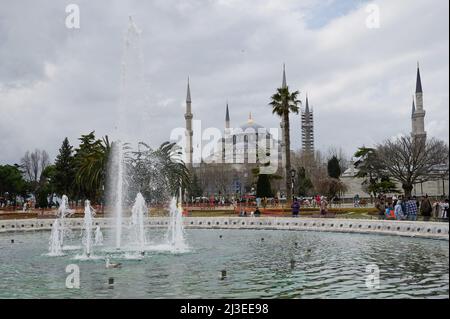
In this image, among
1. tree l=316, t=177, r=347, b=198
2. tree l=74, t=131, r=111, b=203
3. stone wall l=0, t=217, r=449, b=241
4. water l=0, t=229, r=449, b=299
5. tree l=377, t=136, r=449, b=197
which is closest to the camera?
water l=0, t=229, r=449, b=299

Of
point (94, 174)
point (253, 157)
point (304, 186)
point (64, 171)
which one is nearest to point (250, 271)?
point (94, 174)

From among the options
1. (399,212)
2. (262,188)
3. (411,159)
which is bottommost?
(399,212)

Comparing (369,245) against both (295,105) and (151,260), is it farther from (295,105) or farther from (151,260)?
(295,105)

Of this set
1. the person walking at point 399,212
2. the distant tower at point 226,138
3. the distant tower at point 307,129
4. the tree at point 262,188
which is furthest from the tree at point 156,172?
the distant tower at point 307,129

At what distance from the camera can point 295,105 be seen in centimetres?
3341

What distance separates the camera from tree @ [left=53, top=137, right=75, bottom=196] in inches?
1695

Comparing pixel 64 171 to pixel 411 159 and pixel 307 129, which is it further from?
pixel 307 129

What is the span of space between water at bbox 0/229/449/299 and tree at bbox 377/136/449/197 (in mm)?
25555

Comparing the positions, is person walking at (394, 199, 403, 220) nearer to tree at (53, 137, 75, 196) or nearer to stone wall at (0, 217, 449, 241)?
stone wall at (0, 217, 449, 241)

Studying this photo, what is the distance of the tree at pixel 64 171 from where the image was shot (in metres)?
43.1

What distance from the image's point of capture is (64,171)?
143 ft

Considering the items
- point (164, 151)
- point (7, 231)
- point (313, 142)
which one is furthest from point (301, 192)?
point (313, 142)

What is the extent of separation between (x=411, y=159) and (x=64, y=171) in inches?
1190

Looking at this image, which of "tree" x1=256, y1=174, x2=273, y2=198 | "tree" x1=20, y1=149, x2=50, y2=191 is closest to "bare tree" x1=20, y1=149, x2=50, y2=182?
"tree" x1=20, y1=149, x2=50, y2=191
